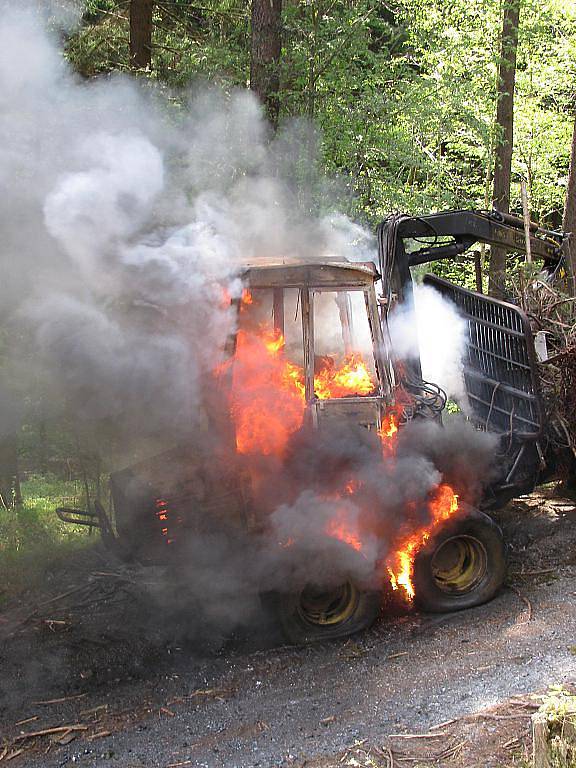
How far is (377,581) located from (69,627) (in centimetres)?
258

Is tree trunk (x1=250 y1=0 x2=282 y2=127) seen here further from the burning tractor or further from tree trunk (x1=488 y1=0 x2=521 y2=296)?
the burning tractor

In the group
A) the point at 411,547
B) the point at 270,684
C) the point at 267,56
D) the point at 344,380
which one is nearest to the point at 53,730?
→ the point at 270,684

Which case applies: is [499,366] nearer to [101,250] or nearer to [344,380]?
[344,380]

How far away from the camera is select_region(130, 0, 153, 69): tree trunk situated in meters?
13.1

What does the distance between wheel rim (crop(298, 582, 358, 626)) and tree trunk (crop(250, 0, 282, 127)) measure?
757 centimetres

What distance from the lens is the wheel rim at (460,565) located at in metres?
6.71

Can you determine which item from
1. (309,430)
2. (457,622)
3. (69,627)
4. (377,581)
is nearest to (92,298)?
(309,430)

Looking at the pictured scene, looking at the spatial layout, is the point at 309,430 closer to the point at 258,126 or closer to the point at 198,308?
the point at 198,308

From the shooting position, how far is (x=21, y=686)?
551cm

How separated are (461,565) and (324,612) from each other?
4.43 ft

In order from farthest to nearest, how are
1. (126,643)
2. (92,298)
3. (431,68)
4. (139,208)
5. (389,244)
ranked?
1. (431,68)
2. (389,244)
3. (139,208)
4. (92,298)
5. (126,643)

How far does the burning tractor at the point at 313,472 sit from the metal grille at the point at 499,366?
3.80 feet

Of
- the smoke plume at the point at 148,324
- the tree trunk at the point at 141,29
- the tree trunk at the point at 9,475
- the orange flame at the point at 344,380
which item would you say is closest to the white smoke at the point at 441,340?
the smoke plume at the point at 148,324

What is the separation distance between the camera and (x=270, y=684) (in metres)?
5.52
